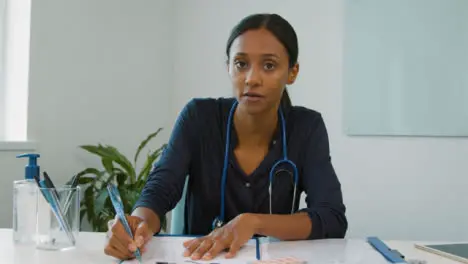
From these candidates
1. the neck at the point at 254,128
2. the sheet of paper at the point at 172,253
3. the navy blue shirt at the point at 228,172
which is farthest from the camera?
the neck at the point at 254,128

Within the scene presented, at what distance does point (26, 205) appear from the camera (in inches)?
45.8

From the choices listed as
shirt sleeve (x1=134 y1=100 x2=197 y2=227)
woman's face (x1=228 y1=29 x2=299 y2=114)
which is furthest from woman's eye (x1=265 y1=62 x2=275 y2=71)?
shirt sleeve (x1=134 y1=100 x2=197 y2=227)

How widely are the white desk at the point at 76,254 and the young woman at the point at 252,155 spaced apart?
0.13 metres

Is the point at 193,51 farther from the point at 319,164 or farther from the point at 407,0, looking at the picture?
the point at 319,164

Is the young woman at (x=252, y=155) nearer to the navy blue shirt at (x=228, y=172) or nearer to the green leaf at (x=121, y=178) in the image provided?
the navy blue shirt at (x=228, y=172)

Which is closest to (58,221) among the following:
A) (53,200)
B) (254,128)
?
(53,200)

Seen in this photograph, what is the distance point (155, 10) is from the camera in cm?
321

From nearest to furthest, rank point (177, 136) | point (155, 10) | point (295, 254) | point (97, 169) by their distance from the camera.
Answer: point (295, 254) → point (177, 136) → point (97, 169) → point (155, 10)

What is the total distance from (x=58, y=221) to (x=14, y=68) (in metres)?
1.65

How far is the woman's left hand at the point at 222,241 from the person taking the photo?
1050 millimetres

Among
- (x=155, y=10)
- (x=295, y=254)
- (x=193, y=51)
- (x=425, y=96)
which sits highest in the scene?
(x=155, y=10)

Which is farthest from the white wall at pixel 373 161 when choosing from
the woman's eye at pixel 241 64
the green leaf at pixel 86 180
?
the woman's eye at pixel 241 64

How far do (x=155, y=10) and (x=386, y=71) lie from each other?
1.32m

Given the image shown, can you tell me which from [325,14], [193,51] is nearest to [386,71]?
[325,14]
